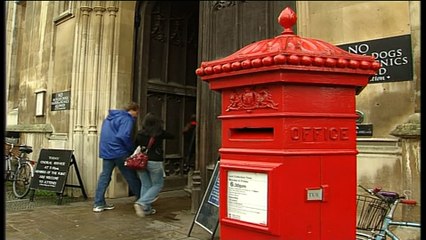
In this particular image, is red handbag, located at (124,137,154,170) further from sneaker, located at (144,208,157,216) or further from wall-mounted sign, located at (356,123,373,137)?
wall-mounted sign, located at (356,123,373,137)

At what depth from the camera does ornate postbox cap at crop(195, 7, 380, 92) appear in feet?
6.52

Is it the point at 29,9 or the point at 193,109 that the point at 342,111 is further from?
the point at 29,9

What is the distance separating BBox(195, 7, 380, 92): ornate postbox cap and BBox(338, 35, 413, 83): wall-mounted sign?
262 cm

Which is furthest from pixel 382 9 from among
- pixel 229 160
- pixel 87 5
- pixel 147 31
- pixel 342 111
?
pixel 87 5

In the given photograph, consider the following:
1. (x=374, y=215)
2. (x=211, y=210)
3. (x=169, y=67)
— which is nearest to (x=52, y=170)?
(x=169, y=67)

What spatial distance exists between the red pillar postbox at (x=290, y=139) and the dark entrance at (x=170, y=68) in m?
6.59

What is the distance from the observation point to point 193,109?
9828mm

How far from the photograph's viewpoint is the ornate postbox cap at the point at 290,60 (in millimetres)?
1989

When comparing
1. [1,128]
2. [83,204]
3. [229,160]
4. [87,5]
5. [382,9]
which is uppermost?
[87,5]

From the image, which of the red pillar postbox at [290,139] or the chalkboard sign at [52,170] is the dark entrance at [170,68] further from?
the red pillar postbox at [290,139]

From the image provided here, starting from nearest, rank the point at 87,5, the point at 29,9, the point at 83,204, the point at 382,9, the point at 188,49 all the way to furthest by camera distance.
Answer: the point at 382,9
the point at 83,204
the point at 87,5
the point at 188,49
the point at 29,9

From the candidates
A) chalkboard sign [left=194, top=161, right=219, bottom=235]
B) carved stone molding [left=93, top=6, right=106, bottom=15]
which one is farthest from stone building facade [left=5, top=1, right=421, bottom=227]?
chalkboard sign [left=194, top=161, right=219, bottom=235]

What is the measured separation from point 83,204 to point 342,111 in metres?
6.23

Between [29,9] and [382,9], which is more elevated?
[29,9]
